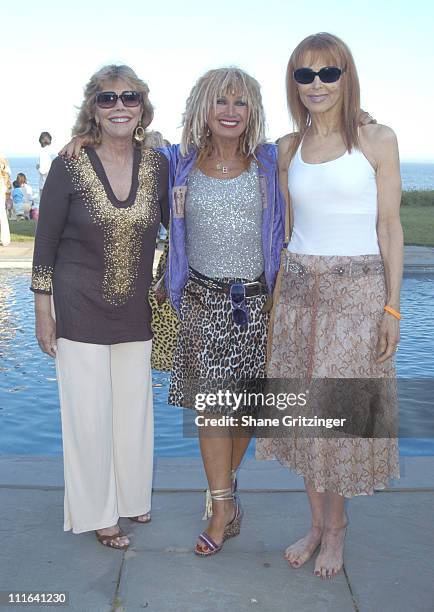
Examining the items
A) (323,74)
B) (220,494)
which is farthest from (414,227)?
(323,74)

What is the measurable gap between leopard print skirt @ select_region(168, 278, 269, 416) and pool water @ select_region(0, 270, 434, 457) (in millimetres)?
1606

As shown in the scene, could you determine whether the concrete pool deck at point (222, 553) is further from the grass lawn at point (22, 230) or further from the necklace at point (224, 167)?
the grass lawn at point (22, 230)

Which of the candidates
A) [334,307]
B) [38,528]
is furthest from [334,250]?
[38,528]

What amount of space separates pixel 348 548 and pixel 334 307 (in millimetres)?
986

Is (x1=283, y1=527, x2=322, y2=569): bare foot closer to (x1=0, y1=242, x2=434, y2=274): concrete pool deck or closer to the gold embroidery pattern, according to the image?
the gold embroidery pattern

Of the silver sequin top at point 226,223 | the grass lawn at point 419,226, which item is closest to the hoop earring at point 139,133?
the silver sequin top at point 226,223

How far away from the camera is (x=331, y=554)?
2.82 metres

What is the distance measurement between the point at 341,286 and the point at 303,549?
3.35 feet

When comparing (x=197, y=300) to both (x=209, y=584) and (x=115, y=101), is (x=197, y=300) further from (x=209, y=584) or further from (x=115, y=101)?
(x=209, y=584)

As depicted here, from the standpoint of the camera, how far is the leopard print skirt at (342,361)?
8.89 ft

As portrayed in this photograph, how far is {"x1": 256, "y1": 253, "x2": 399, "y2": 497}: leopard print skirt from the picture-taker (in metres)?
2.71

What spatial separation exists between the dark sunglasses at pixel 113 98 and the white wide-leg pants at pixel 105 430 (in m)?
0.93

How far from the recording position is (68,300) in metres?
2.94

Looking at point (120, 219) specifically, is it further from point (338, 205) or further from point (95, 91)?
point (338, 205)
